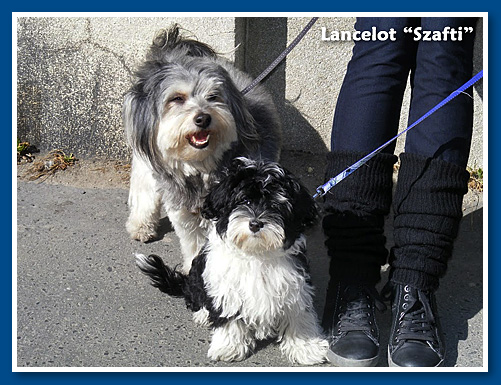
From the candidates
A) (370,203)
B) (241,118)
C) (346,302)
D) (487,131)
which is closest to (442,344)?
(346,302)

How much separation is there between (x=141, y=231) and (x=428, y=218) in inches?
68.4

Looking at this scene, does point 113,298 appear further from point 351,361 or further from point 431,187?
point 431,187

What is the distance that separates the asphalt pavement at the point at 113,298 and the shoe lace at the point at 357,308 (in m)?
0.16

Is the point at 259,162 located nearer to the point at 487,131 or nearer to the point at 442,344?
the point at 442,344

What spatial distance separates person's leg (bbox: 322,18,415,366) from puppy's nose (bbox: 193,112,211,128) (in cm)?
62

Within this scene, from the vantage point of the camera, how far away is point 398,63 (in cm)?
282

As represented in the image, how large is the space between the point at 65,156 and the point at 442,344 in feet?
9.89

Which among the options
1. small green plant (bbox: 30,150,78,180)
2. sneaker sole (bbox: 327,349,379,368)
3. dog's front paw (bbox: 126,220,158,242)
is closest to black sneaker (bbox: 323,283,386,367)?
sneaker sole (bbox: 327,349,379,368)

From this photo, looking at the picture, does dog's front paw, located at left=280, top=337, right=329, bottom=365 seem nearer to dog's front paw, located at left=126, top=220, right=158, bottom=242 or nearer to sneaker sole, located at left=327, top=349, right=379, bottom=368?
sneaker sole, located at left=327, top=349, right=379, bottom=368

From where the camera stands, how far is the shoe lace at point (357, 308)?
2.74 m

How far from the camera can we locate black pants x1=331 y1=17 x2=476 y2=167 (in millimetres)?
2744

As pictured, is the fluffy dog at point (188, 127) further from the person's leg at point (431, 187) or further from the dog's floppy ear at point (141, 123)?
the person's leg at point (431, 187)

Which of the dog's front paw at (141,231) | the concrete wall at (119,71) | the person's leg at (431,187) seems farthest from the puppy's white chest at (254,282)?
the concrete wall at (119,71)

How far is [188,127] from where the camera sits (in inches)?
115
